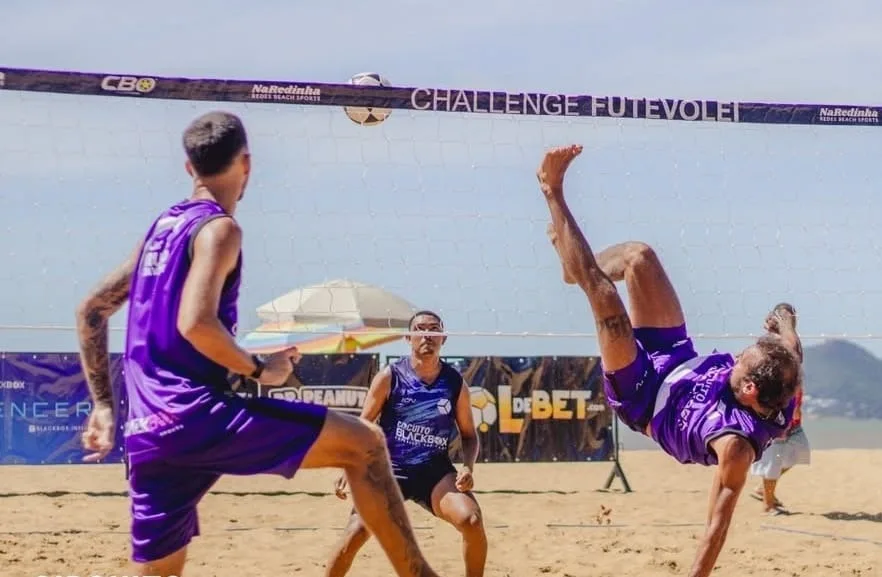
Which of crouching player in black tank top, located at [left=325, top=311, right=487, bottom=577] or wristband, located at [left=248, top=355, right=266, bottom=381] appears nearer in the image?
wristband, located at [left=248, top=355, right=266, bottom=381]

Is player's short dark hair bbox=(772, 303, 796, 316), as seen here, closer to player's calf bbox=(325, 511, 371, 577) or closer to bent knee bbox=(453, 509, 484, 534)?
bent knee bbox=(453, 509, 484, 534)

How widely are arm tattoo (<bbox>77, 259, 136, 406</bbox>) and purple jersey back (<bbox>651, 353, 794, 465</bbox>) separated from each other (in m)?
2.14

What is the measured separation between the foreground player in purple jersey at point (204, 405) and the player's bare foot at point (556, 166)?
172 cm

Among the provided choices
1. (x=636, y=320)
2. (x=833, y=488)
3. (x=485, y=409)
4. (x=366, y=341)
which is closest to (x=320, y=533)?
(x=485, y=409)

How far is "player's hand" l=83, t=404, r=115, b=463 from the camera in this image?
3.81m

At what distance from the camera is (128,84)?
6664 millimetres

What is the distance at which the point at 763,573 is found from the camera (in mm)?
7977

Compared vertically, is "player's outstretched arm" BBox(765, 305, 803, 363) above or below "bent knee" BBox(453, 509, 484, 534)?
above

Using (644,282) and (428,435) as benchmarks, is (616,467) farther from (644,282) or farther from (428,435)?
(644,282)

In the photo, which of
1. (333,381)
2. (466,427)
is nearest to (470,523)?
(466,427)

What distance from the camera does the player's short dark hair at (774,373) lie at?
15.7 ft

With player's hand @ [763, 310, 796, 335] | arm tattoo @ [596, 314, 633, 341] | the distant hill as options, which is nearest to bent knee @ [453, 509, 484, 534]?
arm tattoo @ [596, 314, 633, 341]

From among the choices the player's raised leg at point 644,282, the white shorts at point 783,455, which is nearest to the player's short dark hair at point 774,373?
the player's raised leg at point 644,282

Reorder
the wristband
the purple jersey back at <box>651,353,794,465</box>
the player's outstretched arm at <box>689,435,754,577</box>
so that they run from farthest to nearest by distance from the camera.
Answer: the purple jersey back at <box>651,353,794,465</box>
the player's outstretched arm at <box>689,435,754,577</box>
the wristband
